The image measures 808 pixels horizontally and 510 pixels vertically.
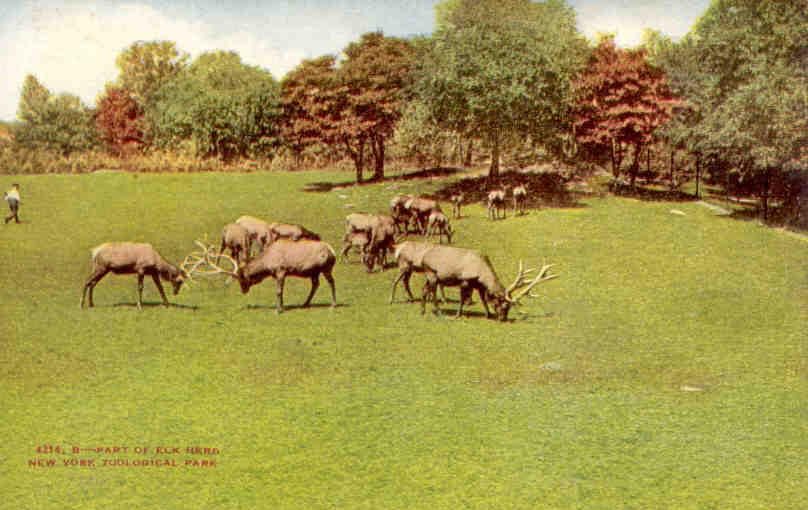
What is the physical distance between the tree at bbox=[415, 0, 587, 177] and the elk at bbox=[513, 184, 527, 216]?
294 cm

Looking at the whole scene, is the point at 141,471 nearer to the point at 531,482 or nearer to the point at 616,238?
the point at 531,482

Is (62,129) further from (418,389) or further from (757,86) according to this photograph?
(757,86)

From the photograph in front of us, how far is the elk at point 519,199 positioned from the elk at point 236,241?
44.3ft

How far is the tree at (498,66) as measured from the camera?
32.9m

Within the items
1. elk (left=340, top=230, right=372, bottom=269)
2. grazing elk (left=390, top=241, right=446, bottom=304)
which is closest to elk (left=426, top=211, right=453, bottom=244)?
elk (left=340, top=230, right=372, bottom=269)

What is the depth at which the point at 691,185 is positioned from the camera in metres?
50.2

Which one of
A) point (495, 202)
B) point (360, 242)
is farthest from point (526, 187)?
point (360, 242)

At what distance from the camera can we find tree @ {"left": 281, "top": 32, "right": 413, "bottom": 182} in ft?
128

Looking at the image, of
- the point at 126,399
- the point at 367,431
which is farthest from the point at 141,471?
the point at 367,431

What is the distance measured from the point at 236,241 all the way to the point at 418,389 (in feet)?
41.5

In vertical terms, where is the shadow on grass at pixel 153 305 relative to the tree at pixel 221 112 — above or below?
below

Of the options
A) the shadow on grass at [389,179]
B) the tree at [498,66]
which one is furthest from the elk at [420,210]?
the shadow on grass at [389,179]

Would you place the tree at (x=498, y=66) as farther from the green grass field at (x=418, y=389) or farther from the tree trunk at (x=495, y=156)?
the green grass field at (x=418, y=389)

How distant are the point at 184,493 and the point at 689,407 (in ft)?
30.7
